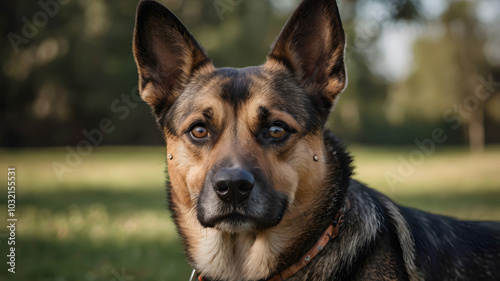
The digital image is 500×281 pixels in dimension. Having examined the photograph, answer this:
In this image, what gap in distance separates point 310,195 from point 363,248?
51 centimetres

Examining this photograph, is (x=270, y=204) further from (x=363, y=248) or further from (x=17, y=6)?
(x=17, y=6)

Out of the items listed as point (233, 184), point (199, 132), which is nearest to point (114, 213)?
point (199, 132)

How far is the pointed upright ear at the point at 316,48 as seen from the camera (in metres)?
3.28

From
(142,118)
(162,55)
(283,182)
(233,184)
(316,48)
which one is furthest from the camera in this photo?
(142,118)

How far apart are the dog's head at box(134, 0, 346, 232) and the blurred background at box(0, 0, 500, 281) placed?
652mm

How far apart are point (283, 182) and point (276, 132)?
1.25ft

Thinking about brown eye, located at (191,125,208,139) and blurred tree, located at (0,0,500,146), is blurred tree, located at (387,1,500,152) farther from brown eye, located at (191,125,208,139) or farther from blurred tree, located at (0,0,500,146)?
brown eye, located at (191,125,208,139)

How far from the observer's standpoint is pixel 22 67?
19125 mm

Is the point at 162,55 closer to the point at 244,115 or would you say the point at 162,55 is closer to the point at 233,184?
the point at 244,115

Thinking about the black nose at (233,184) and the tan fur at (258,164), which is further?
the tan fur at (258,164)

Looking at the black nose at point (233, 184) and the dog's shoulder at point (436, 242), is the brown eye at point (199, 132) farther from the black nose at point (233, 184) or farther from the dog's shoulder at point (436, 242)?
the dog's shoulder at point (436, 242)

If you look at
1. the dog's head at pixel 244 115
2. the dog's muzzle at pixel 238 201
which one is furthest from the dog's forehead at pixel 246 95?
the dog's muzzle at pixel 238 201

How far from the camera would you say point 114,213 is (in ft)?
29.1

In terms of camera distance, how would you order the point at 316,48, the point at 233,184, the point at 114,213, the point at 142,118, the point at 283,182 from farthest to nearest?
1. the point at 142,118
2. the point at 114,213
3. the point at 316,48
4. the point at 283,182
5. the point at 233,184
